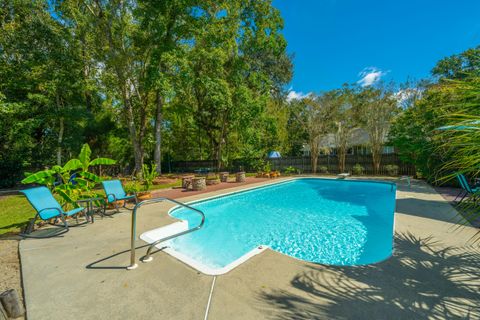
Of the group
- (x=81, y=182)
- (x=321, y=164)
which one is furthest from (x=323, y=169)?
(x=81, y=182)

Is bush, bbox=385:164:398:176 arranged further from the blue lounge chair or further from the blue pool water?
the blue lounge chair

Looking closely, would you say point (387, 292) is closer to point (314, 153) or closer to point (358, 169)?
point (358, 169)

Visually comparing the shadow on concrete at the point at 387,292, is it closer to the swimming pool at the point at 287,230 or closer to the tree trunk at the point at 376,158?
the swimming pool at the point at 287,230

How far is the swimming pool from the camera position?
4646mm

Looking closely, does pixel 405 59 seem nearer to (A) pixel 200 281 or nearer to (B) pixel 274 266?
(B) pixel 274 266

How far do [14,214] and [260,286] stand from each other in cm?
898

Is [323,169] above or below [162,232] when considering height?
above

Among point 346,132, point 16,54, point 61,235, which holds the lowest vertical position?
point 61,235

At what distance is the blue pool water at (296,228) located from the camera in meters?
4.83

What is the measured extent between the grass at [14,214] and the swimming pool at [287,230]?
407 cm

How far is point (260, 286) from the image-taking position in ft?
8.83

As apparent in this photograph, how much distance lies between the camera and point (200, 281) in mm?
2842

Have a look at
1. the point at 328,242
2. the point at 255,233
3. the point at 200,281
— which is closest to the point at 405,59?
the point at 328,242

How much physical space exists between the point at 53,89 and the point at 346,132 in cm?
2171
